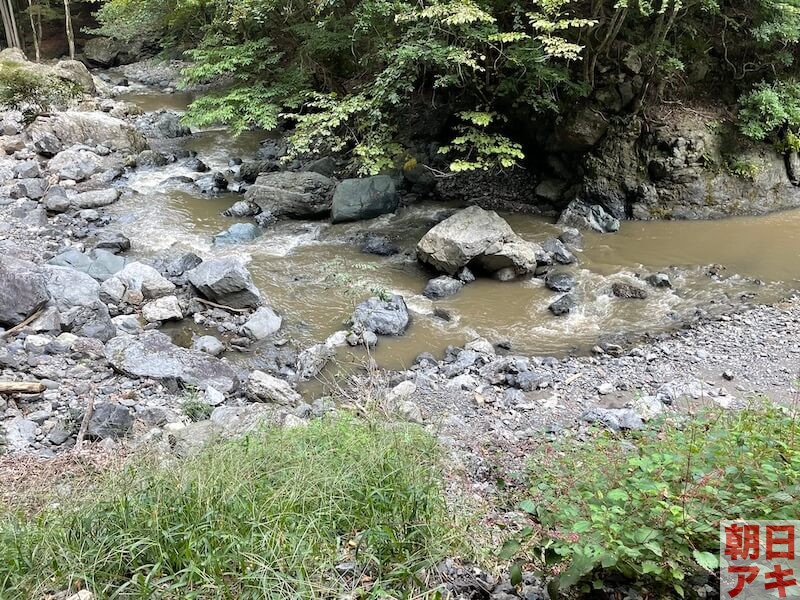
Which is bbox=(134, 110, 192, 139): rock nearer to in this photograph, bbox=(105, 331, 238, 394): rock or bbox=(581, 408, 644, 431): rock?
bbox=(105, 331, 238, 394): rock

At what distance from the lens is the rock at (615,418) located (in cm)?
571

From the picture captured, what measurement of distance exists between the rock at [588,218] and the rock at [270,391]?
280 inches

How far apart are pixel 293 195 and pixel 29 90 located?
9541 mm

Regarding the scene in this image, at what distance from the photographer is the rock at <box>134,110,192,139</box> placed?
17.3 meters

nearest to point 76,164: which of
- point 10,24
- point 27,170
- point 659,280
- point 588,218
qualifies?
point 27,170

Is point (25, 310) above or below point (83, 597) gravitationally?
below

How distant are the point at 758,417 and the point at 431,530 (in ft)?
8.45

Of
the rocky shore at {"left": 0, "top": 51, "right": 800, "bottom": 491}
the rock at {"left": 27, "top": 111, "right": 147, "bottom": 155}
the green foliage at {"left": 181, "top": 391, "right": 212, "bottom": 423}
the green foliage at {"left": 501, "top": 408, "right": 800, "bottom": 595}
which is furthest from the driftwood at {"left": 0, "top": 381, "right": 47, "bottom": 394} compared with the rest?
the rock at {"left": 27, "top": 111, "right": 147, "bottom": 155}

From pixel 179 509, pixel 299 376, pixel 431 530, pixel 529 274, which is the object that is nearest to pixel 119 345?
pixel 299 376

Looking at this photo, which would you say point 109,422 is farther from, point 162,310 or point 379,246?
point 379,246

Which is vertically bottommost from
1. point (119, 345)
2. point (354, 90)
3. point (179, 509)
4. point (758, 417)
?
point (119, 345)

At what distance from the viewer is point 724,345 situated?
24.0 ft

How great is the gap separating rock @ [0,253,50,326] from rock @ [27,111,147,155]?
27.6 ft

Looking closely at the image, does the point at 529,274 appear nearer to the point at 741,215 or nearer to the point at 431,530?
the point at 741,215
